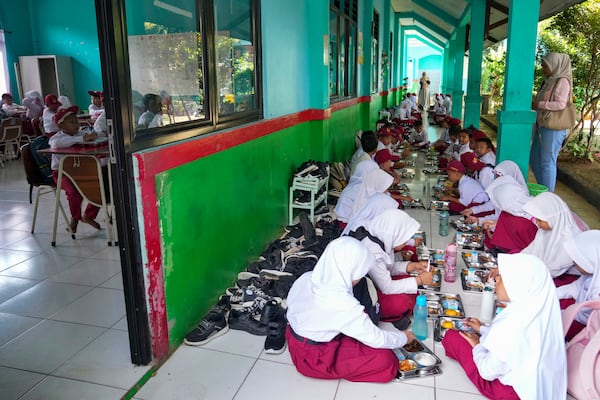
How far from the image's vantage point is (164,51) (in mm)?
2973

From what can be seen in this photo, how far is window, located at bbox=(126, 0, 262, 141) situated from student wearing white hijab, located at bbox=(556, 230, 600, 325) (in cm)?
250

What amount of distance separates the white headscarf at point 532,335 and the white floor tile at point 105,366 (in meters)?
1.93

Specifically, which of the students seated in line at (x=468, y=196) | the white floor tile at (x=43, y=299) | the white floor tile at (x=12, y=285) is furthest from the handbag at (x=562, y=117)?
the white floor tile at (x=12, y=285)

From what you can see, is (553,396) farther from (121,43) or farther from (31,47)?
(31,47)

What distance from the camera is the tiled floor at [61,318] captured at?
2.63 m

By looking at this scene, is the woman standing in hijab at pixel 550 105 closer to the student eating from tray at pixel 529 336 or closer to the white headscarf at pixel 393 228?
the white headscarf at pixel 393 228

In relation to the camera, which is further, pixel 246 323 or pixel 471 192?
pixel 471 192

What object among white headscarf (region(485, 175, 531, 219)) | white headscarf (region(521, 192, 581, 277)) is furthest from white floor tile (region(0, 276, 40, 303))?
white headscarf (region(485, 175, 531, 219))

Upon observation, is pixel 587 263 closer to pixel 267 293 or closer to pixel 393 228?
pixel 393 228

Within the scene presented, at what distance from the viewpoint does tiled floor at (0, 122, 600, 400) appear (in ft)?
8.41

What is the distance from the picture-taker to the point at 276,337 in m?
3.03

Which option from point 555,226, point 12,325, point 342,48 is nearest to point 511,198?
point 555,226

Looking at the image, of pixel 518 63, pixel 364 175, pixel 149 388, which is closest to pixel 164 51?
pixel 149 388

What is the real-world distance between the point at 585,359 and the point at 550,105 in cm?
427
